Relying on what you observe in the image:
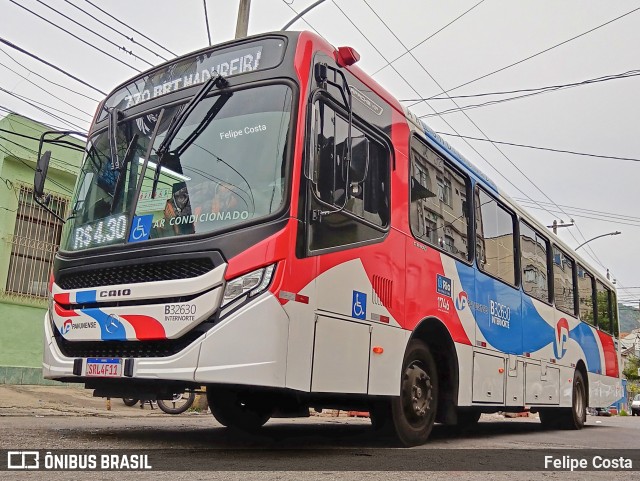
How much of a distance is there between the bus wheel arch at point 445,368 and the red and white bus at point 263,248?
1 centimetres

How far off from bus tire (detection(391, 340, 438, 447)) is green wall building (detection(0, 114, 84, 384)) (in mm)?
8919

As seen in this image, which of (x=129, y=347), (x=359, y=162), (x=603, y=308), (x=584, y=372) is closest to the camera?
(x=129, y=347)

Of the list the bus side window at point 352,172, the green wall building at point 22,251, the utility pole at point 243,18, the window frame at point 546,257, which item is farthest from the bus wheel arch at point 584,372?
the green wall building at point 22,251

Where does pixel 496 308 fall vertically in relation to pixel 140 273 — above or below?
above

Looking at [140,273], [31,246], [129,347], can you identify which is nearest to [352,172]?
[140,273]

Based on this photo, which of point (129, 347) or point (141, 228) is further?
point (141, 228)

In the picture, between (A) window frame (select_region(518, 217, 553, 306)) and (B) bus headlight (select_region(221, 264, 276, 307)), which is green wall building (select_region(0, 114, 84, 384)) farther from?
(B) bus headlight (select_region(221, 264, 276, 307))


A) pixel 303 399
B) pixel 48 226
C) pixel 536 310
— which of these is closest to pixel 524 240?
pixel 536 310

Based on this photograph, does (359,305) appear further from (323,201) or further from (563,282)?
(563,282)

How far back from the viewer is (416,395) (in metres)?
6.59

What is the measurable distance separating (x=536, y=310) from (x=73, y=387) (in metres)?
9.60

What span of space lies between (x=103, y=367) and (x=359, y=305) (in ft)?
6.75

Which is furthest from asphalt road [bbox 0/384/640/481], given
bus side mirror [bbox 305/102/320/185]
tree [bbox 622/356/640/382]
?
tree [bbox 622/356/640/382]

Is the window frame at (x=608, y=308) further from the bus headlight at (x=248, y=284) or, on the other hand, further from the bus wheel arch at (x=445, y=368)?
the bus headlight at (x=248, y=284)
